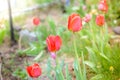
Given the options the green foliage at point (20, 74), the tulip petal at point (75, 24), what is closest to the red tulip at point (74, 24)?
the tulip petal at point (75, 24)

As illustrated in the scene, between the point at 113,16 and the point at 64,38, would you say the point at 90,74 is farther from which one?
the point at 113,16

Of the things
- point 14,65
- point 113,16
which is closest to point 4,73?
point 14,65

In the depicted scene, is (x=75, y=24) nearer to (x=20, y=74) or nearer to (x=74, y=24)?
(x=74, y=24)

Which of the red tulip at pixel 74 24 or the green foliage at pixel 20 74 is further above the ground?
the red tulip at pixel 74 24

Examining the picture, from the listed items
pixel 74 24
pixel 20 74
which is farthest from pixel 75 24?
pixel 20 74

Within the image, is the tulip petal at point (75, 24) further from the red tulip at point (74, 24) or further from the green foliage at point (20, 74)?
the green foliage at point (20, 74)

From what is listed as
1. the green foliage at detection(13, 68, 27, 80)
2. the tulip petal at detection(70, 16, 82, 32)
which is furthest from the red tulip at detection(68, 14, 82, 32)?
the green foliage at detection(13, 68, 27, 80)

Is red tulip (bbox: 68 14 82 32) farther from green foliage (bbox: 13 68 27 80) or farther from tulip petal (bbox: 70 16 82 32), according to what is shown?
green foliage (bbox: 13 68 27 80)

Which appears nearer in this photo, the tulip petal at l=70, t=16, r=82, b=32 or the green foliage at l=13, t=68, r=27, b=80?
the tulip petal at l=70, t=16, r=82, b=32

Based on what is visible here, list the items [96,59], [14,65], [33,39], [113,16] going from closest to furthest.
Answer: [96,59]
[14,65]
[33,39]
[113,16]

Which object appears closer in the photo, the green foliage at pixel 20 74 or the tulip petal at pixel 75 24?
the tulip petal at pixel 75 24

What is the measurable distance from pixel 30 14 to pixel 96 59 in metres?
2.90

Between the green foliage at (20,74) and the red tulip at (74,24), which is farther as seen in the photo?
the green foliage at (20,74)

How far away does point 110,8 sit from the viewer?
529 centimetres
